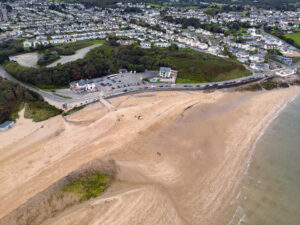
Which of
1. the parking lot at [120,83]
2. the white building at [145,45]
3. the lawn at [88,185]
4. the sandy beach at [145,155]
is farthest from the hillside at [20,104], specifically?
the white building at [145,45]

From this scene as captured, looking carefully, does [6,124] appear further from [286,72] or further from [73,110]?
[286,72]

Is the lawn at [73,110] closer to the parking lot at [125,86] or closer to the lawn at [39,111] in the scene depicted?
the lawn at [39,111]

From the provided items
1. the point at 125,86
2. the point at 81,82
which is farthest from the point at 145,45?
the point at 81,82

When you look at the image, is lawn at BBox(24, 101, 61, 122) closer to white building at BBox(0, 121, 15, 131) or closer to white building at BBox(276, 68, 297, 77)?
white building at BBox(0, 121, 15, 131)

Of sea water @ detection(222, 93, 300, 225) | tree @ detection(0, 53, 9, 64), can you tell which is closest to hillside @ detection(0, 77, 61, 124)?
tree @ detection(0, 53, 9, 64)

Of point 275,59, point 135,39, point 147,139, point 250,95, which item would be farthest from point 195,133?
point 135,39

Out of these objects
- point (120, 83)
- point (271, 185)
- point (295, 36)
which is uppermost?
point (295, 36)
